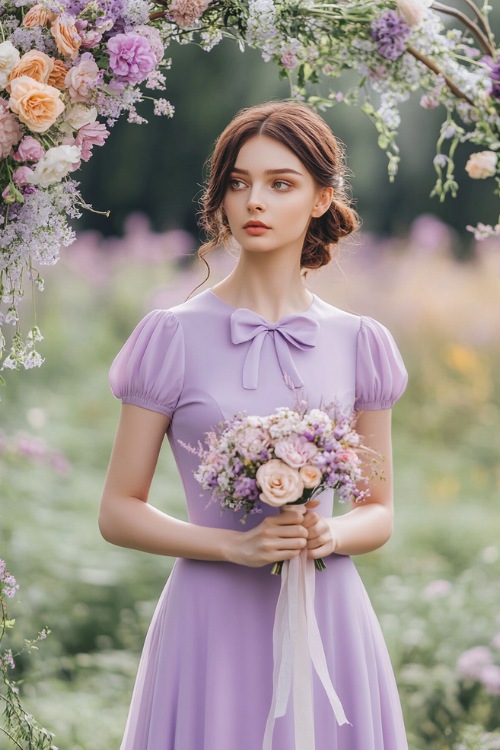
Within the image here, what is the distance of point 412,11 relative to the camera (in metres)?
2.60

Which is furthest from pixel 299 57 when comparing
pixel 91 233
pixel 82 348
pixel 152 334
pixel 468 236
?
pixel 468 236

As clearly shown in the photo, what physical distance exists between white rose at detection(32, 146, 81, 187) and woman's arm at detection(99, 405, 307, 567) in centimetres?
55

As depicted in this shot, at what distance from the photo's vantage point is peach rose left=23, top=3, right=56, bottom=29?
2.41 m

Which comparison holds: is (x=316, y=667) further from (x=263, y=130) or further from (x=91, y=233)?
(x=91, y=233)

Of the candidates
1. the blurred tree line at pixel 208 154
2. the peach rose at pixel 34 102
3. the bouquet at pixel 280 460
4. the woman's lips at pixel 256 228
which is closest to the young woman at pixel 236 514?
the woman's lips at pixel 256 228

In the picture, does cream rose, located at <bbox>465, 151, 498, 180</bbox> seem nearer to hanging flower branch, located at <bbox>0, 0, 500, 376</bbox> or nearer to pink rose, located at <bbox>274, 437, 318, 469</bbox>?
hanging flower branch, located at <bbox>0, 0, 500, 376</bbox>

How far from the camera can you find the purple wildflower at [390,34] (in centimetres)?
263

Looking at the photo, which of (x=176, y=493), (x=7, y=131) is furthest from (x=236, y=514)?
(x=176, y=493)

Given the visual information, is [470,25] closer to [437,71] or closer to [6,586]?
[437,71]

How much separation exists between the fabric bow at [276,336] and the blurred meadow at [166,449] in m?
0.29

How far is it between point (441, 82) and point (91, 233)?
6.43 m

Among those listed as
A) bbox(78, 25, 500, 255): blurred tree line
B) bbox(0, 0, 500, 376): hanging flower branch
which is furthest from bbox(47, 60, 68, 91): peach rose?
bbox(78, 25, 500, 255): blurred tree line

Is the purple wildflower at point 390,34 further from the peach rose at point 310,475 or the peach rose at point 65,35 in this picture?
the peach rose at point 310,475

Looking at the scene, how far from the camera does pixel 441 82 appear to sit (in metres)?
2.77
